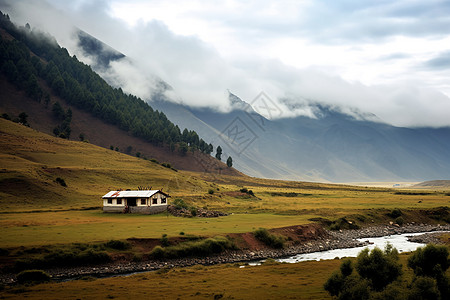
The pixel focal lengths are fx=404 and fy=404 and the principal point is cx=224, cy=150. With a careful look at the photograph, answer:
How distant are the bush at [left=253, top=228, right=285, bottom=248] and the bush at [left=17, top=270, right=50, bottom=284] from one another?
3442 cm

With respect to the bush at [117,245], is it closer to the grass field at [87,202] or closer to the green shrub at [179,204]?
the grass field at [87,202]

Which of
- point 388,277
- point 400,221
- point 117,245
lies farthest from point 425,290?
point 400,221

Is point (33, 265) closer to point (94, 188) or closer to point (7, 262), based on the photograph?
point (7, 262)

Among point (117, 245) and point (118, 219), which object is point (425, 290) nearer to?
point (117, 245)

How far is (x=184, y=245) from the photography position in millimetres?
58438

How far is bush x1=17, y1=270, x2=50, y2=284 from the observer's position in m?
41.4

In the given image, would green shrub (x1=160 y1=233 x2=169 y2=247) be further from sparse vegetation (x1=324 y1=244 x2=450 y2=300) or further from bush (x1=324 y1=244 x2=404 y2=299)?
bush (x1=324 y1=244 x2=404 y2=299)

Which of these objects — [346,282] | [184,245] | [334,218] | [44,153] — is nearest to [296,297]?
[346,282]

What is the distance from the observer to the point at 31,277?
41781 mm

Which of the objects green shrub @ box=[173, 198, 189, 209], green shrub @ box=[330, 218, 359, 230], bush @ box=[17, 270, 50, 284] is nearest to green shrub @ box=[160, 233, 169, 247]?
bush @ box=[17, 270, 50, 284]

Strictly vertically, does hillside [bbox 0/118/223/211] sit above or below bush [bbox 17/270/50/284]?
above

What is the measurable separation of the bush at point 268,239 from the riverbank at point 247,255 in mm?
1120

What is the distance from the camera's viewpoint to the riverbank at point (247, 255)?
48.1 m

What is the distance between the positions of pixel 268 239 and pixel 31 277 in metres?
36.9
